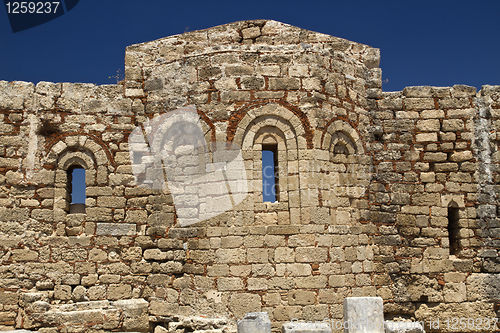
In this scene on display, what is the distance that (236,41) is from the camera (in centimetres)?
909

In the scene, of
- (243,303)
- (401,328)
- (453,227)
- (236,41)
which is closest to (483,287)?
(453,227)

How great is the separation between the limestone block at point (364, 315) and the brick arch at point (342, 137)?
281 centimetres

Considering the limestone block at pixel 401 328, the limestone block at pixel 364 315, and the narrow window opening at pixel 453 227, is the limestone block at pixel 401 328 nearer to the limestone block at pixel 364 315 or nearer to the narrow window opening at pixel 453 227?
the limestone block at pixel 364 315

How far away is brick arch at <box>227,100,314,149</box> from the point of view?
812 centimetres

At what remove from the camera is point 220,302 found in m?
7.77

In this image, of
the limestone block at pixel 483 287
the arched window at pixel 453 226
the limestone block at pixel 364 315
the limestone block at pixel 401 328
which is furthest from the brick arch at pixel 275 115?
the limestone block at pixel 483 287

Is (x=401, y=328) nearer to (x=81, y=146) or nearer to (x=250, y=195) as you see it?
(x=250, y=195)

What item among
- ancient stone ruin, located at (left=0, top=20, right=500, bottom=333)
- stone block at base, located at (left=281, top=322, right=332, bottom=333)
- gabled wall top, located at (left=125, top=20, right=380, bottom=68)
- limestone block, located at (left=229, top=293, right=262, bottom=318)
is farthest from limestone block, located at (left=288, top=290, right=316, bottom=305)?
gabled wall top, located at (left=125, top=20, right=380, bottom=68)

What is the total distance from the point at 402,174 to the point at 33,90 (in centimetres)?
755

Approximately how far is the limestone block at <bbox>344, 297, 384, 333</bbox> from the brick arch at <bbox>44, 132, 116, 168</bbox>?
521cm

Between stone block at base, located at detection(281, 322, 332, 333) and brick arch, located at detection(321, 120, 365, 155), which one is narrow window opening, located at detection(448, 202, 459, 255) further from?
stone block at base, located at detection(281, 322, 332, 333)

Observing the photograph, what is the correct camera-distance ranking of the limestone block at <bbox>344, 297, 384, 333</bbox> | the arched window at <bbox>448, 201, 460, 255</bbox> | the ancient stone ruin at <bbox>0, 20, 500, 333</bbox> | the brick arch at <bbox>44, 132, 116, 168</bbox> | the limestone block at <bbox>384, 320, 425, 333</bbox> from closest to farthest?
the limestone block at <bbox>344, 297, 384, 333</bbox> → the limestone block at <bbox>384, 320, 425, 333</bbox> → the ancient stone ruin at <bbox>0, 20, 500, 333</bbox> → the brick arch at <bbox>44, 132, 116, 168</bbox> → the arched window at <bbox>448, 201, 460, 255</bbox>

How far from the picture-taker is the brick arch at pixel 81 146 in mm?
9023

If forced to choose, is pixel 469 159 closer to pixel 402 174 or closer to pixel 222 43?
pixel 402 174
